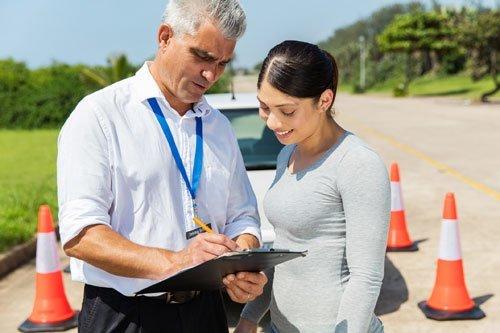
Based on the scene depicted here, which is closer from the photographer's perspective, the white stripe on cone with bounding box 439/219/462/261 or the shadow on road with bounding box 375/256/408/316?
the white stripe on cone with bounding box 439/219/462/261

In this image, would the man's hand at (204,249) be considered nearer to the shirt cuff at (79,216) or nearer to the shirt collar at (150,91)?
the shirt cuff at (79,216)

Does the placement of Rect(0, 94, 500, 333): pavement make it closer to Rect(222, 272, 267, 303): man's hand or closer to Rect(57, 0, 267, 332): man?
Rect(57, 0, 267, 332): man

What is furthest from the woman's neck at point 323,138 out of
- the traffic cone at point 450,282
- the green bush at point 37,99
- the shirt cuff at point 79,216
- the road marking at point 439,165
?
the green bush at point 37,99

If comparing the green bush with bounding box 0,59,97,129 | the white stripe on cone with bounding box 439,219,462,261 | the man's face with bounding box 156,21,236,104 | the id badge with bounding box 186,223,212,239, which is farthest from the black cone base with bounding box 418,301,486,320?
the green bush with bounding box 0,59,97,129

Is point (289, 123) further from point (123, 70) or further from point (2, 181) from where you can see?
point (123, 70)

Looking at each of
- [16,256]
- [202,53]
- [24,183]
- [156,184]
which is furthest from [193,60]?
[24,183]

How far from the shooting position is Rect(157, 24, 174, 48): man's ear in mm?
2357

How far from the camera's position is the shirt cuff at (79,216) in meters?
2.09

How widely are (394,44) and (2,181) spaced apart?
50.1 m

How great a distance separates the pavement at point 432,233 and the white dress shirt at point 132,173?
103cm

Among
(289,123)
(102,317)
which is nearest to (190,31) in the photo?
(289,123)

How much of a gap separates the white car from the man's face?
3.45 m

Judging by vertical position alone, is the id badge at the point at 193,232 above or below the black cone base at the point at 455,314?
above

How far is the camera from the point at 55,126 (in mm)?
28375
